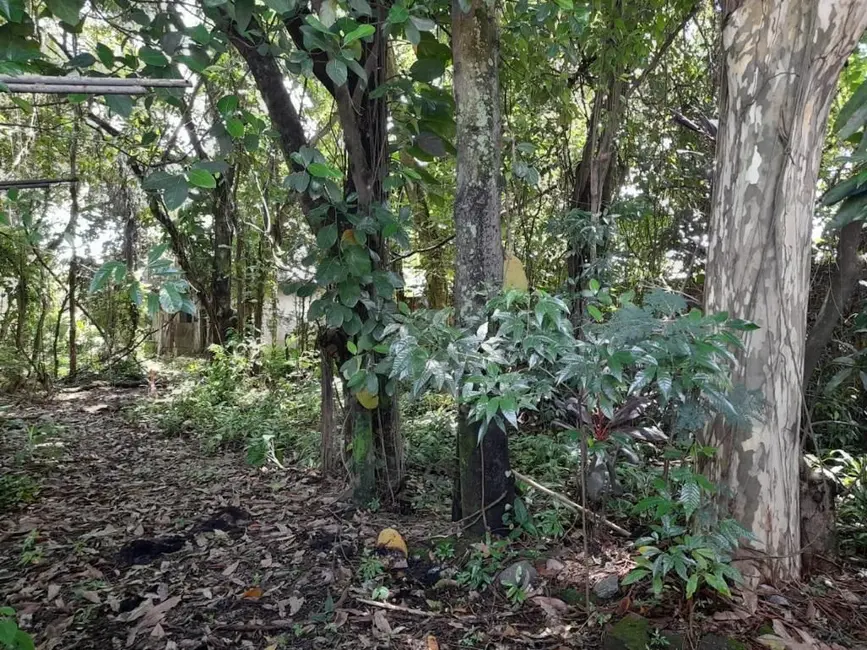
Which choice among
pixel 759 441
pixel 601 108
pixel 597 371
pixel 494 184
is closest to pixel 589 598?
pixel 759 441

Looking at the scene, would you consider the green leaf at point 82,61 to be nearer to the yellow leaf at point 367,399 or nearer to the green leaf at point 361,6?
the green leaf at point 361,6

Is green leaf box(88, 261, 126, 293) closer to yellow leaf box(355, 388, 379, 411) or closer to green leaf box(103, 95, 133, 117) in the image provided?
green leaf box(103, 95, 133, 117)

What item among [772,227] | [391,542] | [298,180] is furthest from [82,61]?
[772,227]

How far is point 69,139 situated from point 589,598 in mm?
6113

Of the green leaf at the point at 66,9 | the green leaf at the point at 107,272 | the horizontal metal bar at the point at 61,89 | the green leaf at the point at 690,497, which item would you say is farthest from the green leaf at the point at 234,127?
the green leaf at the point at 690,497

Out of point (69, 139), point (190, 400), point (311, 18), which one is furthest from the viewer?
point (190, 400)

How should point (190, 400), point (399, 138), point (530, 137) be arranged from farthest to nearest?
point (190, 400) < point (530, 137) < point (399, 138)

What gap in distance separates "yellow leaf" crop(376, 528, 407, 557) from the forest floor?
6cm

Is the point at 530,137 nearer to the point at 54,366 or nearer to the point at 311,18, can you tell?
the point at 311,18

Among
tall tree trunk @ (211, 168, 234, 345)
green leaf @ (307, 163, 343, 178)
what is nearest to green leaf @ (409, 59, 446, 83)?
green leaf @ (307, 163, 343, 178)

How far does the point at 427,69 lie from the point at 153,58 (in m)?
1.33

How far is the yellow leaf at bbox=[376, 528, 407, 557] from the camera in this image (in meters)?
2.76

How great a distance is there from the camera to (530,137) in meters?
4.66

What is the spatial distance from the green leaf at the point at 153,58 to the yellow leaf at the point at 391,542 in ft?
7.32
